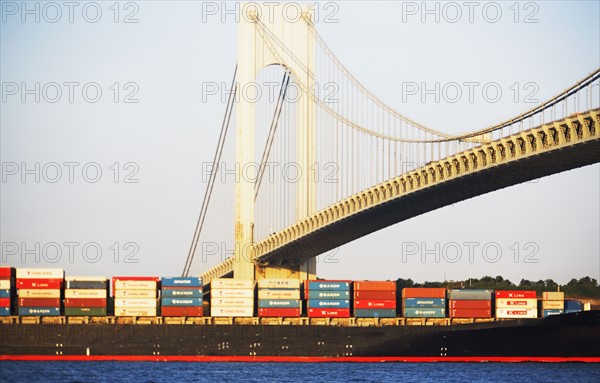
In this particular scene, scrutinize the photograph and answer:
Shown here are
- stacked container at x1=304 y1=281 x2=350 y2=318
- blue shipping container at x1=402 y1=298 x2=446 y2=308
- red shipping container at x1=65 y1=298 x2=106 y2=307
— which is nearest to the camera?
red shipping container at x1=65 y1=298 x2=106 y2=307

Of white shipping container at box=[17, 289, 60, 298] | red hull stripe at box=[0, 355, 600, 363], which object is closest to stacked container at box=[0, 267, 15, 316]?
white shipping container at box=[17, 289, 60, 298]

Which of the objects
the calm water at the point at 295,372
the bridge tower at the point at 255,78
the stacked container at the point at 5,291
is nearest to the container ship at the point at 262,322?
the stacked container at the point at 5,291

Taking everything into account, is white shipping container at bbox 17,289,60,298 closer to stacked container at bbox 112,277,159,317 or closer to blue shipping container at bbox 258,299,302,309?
stacked container at bbox 112,277,159,317

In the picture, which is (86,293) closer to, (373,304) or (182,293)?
(182,293)

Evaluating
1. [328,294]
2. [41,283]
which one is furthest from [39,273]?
[328,294]

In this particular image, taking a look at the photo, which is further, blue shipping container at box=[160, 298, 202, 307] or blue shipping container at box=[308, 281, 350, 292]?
blue shipping container at box=[160, 298, 202, 307]

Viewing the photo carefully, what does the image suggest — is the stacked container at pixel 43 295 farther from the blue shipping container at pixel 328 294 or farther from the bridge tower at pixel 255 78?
the bridge tower at pixel 255 78
